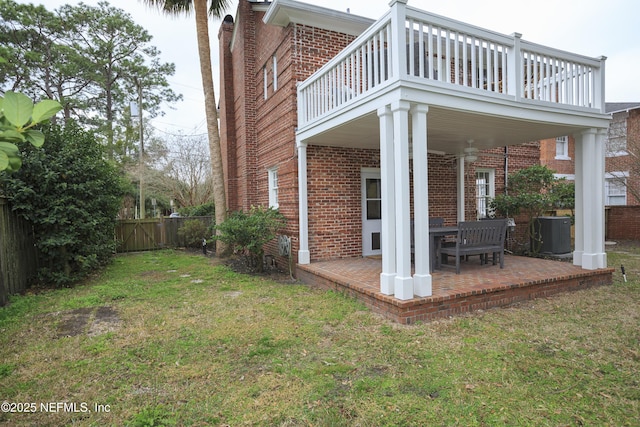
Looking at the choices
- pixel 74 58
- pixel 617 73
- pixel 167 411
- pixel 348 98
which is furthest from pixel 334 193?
pixel 617 73

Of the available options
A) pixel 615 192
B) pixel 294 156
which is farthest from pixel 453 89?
pixel 615 192

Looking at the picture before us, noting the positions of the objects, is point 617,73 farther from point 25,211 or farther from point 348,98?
point 25,211

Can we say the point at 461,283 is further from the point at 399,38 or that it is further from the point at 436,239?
the point at 399,38

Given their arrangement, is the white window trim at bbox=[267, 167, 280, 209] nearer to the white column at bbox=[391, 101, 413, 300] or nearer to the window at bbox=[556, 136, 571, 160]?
the white column at bbox=[391, 101, 413, 300]

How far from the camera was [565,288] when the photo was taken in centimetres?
600

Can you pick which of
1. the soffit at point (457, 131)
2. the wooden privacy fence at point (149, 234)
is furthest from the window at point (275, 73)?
the wooden privacy fence at point (149, 234)

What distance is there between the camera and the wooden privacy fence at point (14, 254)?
6016 mm

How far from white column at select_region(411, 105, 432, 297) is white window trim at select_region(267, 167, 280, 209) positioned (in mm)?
5184

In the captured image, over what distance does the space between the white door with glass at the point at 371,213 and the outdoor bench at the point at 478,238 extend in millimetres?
2182

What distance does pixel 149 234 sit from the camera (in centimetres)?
1355

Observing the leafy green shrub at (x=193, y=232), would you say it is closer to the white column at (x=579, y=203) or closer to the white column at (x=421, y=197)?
the white column at (x=421, y=197)

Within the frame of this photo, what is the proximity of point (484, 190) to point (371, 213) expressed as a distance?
4042mm

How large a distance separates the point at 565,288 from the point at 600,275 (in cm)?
104

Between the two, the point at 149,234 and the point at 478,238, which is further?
the point at 149,234
